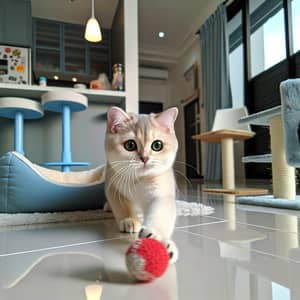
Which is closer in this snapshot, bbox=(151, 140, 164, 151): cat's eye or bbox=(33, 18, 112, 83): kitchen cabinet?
bbox=(151, 140, 164, 151): cat's eye

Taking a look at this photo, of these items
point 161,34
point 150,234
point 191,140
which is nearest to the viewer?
point 150,234

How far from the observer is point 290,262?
0.53 meters

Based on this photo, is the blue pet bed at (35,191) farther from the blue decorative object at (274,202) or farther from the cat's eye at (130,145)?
the blue decorative object at (274,202)

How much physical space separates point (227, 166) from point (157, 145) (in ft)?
6.30

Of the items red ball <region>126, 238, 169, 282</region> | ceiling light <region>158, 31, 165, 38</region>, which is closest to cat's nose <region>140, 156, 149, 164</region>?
red ball <region>126, 238, 169, 282</region>

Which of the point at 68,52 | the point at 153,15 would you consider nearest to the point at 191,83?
the point at 153,15

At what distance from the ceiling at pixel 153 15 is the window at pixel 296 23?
55.8 inches

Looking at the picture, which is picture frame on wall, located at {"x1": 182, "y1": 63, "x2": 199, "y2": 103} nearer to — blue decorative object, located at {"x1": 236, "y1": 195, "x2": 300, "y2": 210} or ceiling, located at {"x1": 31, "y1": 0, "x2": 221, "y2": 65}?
ceiling, located at {"x1": 31, "y1": 0, "x2": 221, "y2": 65}

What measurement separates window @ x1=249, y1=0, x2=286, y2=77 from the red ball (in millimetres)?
3395

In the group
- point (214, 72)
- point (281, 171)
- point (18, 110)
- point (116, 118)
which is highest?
point (214, 72)

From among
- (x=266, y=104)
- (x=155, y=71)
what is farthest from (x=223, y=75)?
(x=155, y=71)

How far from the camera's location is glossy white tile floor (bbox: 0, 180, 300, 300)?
1.34 feet

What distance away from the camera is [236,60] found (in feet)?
14.1

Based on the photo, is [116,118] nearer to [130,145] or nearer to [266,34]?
[130,145]
